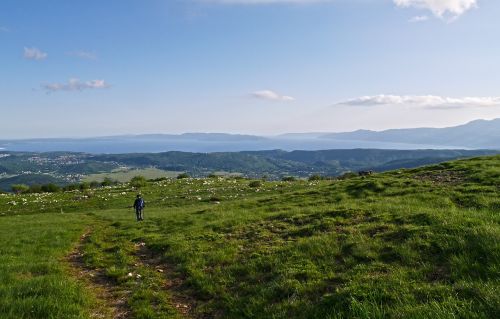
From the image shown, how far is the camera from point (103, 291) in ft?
41.2

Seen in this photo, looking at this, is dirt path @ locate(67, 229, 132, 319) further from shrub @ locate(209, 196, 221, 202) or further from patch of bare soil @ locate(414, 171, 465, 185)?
patch of bare soil @ locate(414, 171, 465, 185)

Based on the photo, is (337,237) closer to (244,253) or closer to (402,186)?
(244,253)

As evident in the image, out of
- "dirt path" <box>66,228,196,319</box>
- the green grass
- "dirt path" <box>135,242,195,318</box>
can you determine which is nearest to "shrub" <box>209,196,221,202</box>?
the green grass

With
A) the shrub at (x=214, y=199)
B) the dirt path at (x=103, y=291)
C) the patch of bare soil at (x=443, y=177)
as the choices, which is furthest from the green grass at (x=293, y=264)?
the shrub at (x=214, y=199)

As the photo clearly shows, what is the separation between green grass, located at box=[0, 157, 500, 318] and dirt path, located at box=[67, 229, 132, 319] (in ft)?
0.74

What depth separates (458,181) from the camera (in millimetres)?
28750

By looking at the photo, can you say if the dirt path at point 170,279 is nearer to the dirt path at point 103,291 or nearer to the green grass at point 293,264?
the green grass at point 293,264

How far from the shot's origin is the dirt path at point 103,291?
1062cm

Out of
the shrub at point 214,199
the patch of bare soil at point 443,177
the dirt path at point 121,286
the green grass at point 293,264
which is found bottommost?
the shrub at point 214,199

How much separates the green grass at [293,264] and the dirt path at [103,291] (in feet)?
0.74

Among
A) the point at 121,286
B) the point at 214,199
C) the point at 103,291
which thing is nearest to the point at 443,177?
the point at 214,199

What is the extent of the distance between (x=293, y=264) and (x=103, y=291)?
20.1 feet

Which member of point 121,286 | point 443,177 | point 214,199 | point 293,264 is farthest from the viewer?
point 214,199

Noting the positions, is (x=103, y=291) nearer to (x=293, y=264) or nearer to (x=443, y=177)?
(x=293, y=264)
